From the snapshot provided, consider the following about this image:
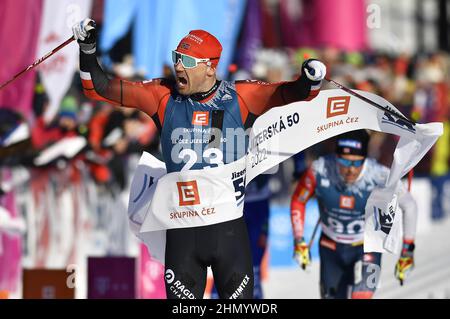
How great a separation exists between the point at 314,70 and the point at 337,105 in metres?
1.56

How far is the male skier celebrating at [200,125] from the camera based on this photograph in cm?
695

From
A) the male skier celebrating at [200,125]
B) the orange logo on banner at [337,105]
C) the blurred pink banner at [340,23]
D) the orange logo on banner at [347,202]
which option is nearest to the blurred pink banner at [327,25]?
the blurred pink banner at [340,23]

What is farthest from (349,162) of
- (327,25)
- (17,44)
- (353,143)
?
(327,25)

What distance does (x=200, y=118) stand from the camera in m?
6.95

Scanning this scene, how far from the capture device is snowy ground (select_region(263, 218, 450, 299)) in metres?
11.6

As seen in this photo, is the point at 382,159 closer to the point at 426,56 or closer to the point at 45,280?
the point at 45,280

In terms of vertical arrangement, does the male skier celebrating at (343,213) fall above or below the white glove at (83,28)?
below

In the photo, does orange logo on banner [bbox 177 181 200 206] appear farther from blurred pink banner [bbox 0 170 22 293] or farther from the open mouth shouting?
blurred pink banner [bbox 0 170 22 293]

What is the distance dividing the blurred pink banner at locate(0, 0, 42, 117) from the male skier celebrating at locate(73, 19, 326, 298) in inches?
170

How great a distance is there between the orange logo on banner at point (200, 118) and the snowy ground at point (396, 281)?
417 centimetres

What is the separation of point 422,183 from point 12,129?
27.6ft

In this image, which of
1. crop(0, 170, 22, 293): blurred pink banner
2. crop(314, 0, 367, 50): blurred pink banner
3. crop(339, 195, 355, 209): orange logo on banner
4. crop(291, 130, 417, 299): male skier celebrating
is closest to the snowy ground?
crop(291, 130, 417, 299): male skier celebrating

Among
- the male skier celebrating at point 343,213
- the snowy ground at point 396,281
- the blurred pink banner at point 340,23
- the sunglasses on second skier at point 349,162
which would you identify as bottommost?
Answer: the snowy ground at point 396,281

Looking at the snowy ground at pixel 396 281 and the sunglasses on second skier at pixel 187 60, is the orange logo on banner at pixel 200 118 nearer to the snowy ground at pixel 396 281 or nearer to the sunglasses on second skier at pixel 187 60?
the sunglasses on second skier at pixel 187 60
